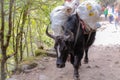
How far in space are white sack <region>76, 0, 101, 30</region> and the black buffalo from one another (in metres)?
0.15

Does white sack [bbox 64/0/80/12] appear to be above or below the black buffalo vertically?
above

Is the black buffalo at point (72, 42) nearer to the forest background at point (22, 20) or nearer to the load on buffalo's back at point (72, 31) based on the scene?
the load on buffalo's back at point (72, 31)

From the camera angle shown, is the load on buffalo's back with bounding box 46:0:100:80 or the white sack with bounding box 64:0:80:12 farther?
the white sack with bounding box 64:0:80:12

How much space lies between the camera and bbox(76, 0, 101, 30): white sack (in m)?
6.05

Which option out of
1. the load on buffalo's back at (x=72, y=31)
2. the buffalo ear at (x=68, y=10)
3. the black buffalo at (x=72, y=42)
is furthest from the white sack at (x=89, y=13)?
the buffalo ear at (x=68, y=10)

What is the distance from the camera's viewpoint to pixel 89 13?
6.09m

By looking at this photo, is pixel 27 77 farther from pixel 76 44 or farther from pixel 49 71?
pixel 76 44

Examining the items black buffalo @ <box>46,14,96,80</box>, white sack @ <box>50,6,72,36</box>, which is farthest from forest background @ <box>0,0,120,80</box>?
black buffalo @ <box>46,14,96,80</box>

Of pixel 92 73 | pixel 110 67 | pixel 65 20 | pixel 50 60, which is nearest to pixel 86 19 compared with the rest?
pixel 65 20

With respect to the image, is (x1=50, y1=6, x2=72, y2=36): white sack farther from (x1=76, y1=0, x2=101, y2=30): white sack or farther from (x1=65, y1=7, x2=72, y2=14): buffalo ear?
(x1=76, y1=0, x2=101, y2=30): white sack

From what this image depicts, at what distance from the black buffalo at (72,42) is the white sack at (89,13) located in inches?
5.8

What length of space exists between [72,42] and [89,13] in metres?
0.72

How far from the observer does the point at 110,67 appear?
7258 millimetres

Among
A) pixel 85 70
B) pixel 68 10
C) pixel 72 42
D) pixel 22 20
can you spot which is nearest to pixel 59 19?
pixel 68 10
